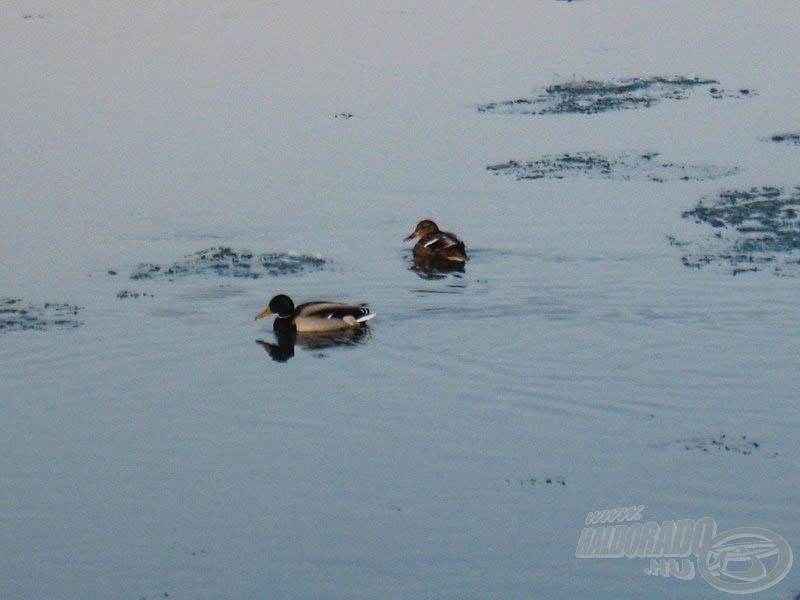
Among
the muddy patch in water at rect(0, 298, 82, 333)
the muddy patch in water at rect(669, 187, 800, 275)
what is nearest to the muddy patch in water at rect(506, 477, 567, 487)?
the muddy patch in water at rect(0, 298, 82, 333)

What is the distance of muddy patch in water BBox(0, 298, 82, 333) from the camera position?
56.7ft

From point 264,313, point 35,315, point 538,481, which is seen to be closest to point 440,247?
point 264,313

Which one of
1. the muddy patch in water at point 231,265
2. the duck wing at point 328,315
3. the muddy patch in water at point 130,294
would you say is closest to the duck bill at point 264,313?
the duck wing at point 328,315

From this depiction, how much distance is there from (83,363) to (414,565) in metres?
6.39

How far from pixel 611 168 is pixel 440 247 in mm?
5646

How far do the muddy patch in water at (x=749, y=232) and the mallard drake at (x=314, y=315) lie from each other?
4.58 meters

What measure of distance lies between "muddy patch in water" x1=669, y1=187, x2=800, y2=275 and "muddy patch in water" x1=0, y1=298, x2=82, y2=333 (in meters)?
7.74

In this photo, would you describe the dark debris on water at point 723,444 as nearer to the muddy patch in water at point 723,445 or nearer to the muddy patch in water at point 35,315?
the muddy patch in water at point 723,445

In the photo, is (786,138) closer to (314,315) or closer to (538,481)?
(314,315)

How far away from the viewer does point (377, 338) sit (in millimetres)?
17047

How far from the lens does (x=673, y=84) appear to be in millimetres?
30781

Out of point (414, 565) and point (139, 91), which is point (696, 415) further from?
point (139, 91)

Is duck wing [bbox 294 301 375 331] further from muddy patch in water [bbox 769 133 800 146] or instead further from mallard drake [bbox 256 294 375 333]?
muddy patch in water [bbox 769 133 800 146]

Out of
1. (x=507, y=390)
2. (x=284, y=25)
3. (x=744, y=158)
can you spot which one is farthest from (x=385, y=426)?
(x=284, y=25)
